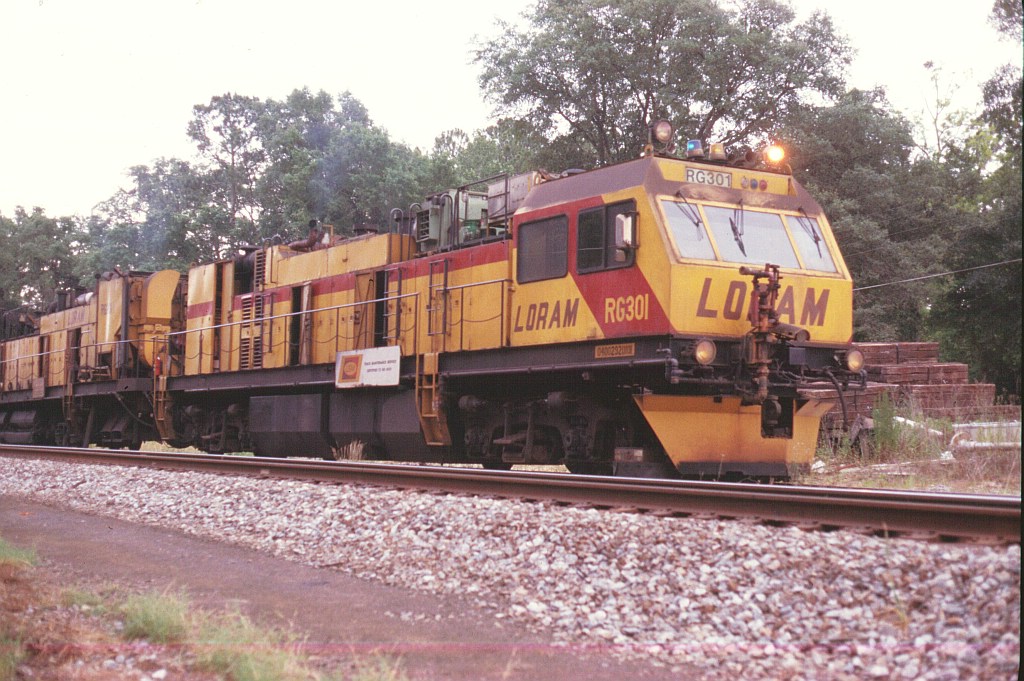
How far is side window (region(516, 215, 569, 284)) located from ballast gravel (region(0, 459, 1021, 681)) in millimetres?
3529

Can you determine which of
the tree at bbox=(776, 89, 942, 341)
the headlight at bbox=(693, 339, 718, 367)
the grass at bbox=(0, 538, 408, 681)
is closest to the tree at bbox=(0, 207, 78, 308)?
the tree at bbox=(776, 89, 942, 341)

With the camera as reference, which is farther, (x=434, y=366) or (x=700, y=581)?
(x=434, y=366)

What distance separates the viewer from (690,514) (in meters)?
7.23

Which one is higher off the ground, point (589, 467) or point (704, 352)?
point (704, 352)

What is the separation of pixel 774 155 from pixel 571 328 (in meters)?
3.27

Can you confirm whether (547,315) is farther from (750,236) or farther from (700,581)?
(700,581)

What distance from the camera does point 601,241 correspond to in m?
10.8

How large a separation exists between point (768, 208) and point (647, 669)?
746 cm

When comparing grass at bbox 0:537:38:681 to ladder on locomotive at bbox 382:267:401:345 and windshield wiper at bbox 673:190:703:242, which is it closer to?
ladder on locomotive at bbox 382:267:401:345

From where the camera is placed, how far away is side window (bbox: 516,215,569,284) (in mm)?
11328

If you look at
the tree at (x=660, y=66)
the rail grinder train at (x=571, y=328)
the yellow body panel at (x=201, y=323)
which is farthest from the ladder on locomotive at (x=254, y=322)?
the tree at (x=660, y=66)

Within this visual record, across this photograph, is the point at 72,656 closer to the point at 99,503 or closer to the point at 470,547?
the point at 470,547

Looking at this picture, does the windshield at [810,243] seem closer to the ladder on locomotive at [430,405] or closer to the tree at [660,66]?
the ladder on locomotive at [430,405]

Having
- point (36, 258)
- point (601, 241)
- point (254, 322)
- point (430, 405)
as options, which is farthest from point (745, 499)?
point (36, 258)
